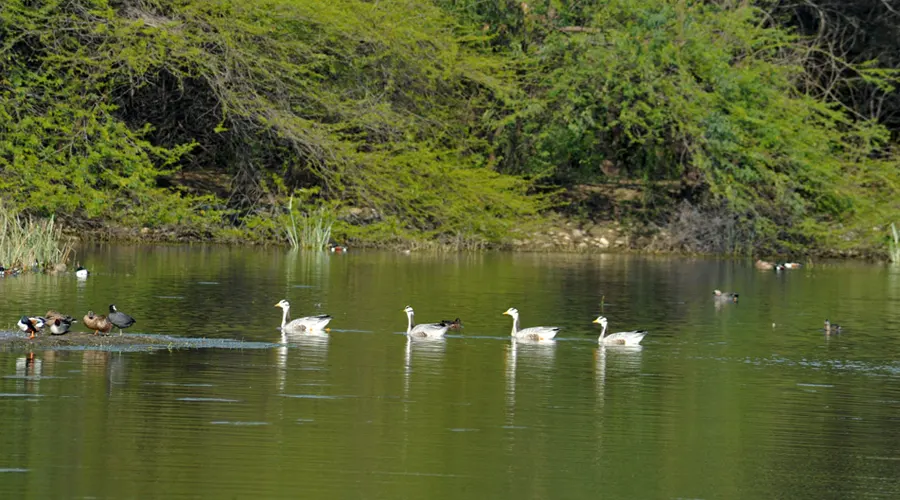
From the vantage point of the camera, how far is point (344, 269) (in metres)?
36.9

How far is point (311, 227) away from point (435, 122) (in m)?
5.35

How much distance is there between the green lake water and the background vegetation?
35.9 feet

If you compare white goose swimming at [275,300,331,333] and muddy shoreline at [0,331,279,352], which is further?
white goose swimming at [275,300,331,333]

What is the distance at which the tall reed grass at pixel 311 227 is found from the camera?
143 feet

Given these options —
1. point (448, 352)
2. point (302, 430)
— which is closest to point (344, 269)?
point (448, 352)

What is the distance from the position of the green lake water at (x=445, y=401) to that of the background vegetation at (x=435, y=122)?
10.9 m

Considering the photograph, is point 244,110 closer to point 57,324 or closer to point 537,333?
point 537,333

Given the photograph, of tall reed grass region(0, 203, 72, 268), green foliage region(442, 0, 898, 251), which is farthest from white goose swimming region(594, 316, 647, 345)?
green foliage region(442, 0, 898, 251)

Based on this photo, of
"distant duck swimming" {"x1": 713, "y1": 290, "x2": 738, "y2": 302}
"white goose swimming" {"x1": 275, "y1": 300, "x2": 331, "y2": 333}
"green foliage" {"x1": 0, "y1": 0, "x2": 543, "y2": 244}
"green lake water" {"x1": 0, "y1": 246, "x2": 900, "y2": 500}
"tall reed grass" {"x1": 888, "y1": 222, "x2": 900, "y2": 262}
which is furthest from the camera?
"tall reed grass" {"x1": 888, "y1": 222, "x2": 900, "y2": 262}

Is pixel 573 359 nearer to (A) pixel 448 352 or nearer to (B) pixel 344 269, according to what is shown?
(A) pixel 448 352

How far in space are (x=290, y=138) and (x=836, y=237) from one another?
18.0m

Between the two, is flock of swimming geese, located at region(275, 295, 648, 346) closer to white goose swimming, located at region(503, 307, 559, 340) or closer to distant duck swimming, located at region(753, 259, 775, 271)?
white goose swimming, located at region(503, 307, 559, 340)

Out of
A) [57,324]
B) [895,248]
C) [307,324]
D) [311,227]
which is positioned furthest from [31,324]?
[895,248]

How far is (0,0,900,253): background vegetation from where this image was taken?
41.2 metres
